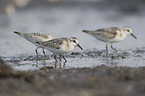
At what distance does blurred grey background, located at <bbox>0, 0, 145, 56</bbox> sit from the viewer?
515 inches

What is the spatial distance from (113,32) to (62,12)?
14.2 meters

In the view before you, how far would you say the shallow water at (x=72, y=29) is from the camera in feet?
31.6

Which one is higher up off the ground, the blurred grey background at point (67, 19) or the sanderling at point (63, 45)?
the blurred grey background at point (67, 19)

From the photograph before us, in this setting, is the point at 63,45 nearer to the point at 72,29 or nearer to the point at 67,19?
the point at 72,29

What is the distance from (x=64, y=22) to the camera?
64.5 feet

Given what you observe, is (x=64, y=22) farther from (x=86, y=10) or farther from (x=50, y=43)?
(x=50, y=43)

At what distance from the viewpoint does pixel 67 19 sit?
2112cm

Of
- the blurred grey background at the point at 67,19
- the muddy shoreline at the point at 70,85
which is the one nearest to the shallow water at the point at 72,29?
the blurred grey background at the point at 67,19

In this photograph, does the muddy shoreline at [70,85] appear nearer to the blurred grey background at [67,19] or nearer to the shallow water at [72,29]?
the shallow water at [72,29]

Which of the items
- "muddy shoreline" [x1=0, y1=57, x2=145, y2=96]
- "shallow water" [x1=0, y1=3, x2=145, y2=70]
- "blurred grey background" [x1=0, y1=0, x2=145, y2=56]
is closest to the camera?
"muddy shoreline" [x1=0, y1=57, x2=145, y2=96]

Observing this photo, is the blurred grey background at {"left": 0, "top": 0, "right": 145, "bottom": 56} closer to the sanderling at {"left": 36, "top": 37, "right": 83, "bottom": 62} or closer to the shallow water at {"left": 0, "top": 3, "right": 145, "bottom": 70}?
→ the shallow water at {"left": 0, "top": 3, "right": 145, "bottom": 70}

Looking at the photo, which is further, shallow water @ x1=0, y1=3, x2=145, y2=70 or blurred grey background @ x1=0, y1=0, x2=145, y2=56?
blurred grey background @ x1=0, y1=0, x2=145, y2=56

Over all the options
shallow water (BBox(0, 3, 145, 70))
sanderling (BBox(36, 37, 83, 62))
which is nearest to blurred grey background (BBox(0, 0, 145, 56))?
shallow water (BBox(0, 3, 145, 70))

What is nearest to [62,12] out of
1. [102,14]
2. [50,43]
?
[102,14]
